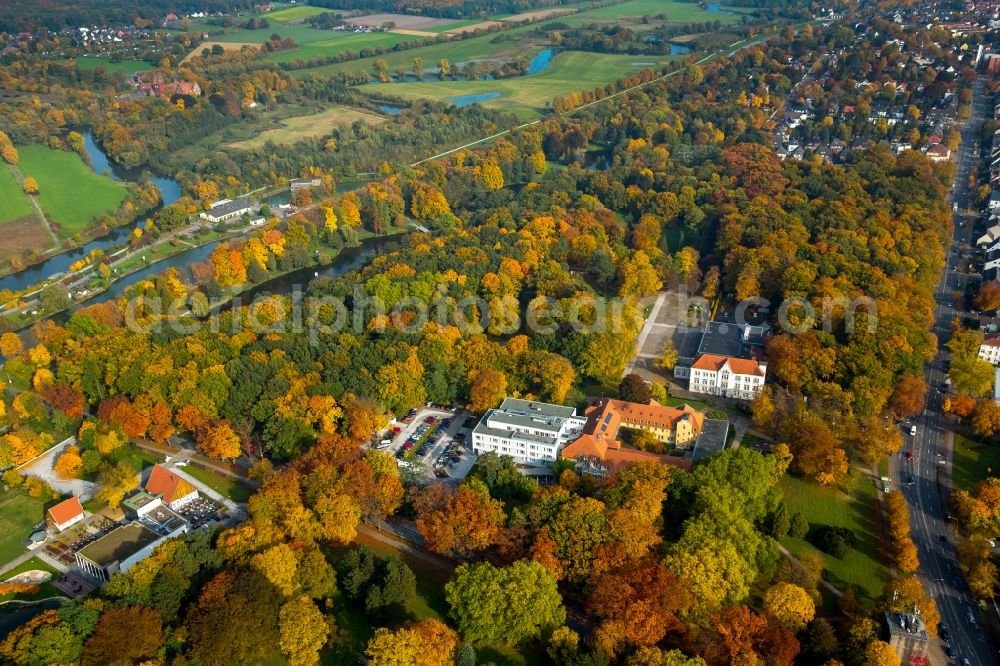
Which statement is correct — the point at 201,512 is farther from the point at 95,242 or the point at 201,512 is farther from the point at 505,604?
the point at 95,242

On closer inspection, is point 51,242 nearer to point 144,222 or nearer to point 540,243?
point 144,222

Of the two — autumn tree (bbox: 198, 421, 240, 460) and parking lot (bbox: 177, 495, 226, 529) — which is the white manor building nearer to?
autumn tree (bbox: 198, 421, 240, 460)

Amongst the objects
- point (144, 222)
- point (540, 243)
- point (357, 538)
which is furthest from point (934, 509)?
point (144, 222)

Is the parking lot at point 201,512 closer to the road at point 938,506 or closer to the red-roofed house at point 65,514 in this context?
the red-roofed house at point 65,514

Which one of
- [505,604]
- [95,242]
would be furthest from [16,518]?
[95,242]

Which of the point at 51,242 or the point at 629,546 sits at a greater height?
the point at 629,546

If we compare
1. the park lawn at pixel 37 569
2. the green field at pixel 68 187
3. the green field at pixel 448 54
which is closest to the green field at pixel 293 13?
the green field at pixel 448 54

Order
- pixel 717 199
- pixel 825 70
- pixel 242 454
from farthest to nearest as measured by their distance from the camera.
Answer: pixel 825 70, pixel 717 199, pixel 242 454
